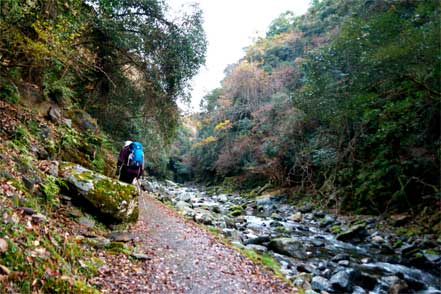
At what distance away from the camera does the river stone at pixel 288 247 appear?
9.14m

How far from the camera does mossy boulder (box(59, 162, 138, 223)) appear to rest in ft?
19.7

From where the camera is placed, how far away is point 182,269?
5.29m

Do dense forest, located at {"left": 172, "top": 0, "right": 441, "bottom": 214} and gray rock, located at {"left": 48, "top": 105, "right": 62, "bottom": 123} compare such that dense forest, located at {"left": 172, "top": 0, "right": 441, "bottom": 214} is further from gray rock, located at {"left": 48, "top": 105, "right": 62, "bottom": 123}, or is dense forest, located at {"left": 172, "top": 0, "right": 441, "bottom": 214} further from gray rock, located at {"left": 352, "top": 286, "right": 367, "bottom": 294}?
gray rock, located at {"left": 48, "top": 105, "right": 62, "bottom": 123}

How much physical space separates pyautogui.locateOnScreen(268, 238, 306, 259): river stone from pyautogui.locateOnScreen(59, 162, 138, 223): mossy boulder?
459 centimetres

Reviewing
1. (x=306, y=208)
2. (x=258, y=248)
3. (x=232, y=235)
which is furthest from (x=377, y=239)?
(x=306, y=208)

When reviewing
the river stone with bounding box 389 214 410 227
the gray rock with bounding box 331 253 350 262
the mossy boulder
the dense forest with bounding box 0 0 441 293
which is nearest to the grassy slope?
the dense forest with bounding box 0 0 441 293

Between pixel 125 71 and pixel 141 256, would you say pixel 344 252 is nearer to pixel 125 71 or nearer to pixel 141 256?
pixel 141 256

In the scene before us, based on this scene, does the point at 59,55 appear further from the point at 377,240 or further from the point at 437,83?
the point at 377,240

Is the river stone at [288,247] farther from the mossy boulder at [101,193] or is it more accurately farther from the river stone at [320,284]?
the mossy boulder at [101,193]

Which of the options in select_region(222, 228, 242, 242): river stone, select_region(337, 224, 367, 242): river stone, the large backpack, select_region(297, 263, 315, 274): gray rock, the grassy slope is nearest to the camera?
the grassy slope

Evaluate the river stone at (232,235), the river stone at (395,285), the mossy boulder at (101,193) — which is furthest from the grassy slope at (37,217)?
the river stone at (395,285)

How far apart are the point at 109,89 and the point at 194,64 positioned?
389 cm

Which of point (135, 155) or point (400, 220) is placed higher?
point (135, 155)

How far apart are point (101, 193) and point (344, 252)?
7.71 meters
